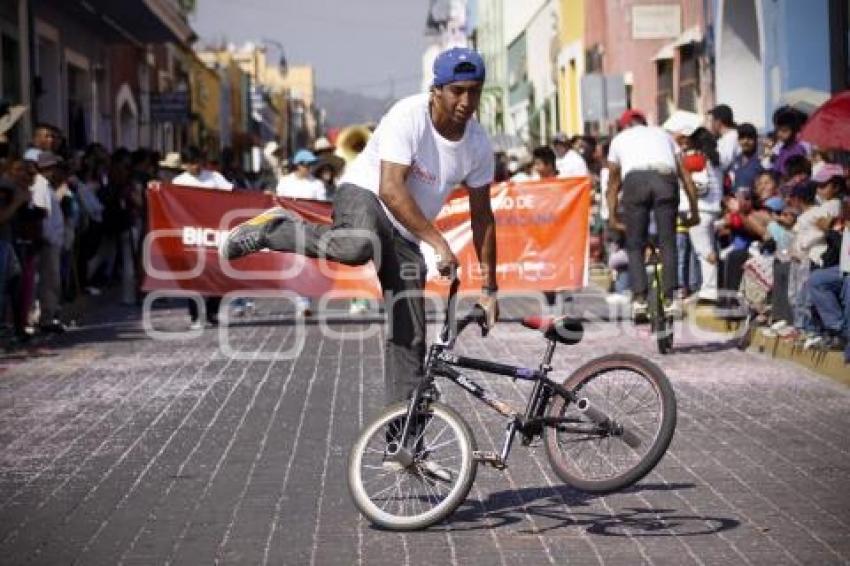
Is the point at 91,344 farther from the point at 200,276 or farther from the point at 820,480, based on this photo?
the point at 820,480

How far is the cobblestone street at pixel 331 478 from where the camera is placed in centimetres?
736

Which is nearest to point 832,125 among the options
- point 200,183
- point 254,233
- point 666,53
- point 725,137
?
point 725,137

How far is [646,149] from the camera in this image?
15188mm

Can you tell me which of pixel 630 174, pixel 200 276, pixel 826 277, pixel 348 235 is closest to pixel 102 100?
pixel 200 276

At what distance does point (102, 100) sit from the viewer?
37.5 metres

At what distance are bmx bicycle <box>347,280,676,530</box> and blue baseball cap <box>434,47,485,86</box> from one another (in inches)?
34.6

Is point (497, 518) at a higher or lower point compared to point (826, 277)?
lower

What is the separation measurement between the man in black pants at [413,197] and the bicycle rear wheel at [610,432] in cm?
50

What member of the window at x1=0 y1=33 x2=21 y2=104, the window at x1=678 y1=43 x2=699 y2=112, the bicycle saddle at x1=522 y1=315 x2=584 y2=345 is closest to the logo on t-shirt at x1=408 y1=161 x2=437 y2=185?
the bicycle saddle at x1=522 y1=315 x2=584 y2=345

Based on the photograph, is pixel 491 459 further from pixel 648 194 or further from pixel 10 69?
pixel 10 69

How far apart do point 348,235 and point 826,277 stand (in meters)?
5.63

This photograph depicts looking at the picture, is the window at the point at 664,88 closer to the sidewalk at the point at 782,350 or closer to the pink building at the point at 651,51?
the pink building at the point at 651,51

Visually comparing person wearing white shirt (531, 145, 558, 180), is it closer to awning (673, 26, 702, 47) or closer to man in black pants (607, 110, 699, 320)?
man in black pants (607, 110, 699, 320)

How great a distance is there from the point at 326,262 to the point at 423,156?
10963 millimetres
